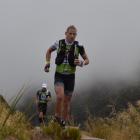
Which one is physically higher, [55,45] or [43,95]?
[55,45]

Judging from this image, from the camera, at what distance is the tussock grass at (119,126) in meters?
10.5

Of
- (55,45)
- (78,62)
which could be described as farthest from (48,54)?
(78,62)

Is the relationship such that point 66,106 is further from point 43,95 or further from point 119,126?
point 43,95

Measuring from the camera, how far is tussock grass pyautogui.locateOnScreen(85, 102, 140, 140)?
10.5m

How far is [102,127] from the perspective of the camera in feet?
36.7

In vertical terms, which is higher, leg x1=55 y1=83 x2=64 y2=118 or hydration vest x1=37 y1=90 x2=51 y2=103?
leg x1=55 y1=83 x2=64 y2=118

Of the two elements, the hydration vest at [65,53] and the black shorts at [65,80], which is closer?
the hydration vest at [65,53]

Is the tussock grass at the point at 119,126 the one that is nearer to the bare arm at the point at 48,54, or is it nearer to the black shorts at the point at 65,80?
the black shorts at the point at 65,80

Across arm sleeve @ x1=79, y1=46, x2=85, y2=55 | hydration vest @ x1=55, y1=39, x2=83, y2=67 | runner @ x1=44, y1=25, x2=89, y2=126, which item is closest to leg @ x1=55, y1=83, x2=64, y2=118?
runner @ x1=44, y1=25, x2=89, y2=126

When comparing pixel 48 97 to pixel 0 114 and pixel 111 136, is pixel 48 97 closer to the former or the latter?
pixel 111 136

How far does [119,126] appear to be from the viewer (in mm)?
A: 10914

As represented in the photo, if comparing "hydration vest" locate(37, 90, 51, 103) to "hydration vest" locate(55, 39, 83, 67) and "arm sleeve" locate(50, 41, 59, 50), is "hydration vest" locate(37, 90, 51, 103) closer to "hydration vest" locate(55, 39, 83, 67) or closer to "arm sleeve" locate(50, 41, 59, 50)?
"arm sleeve" locate(50, 41, 59, 50)

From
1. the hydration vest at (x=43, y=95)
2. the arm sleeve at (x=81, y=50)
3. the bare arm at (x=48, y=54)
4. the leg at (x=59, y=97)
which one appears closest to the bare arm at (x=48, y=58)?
the bare arm at (x=48, y=54)

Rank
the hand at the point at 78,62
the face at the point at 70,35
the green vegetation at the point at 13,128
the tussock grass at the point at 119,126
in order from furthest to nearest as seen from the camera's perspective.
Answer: the face at the point at 70,35 → the hand at the point at 78,62 → the tussock grass at the point at 119,126 → the green vegetation at the point at 13,128
